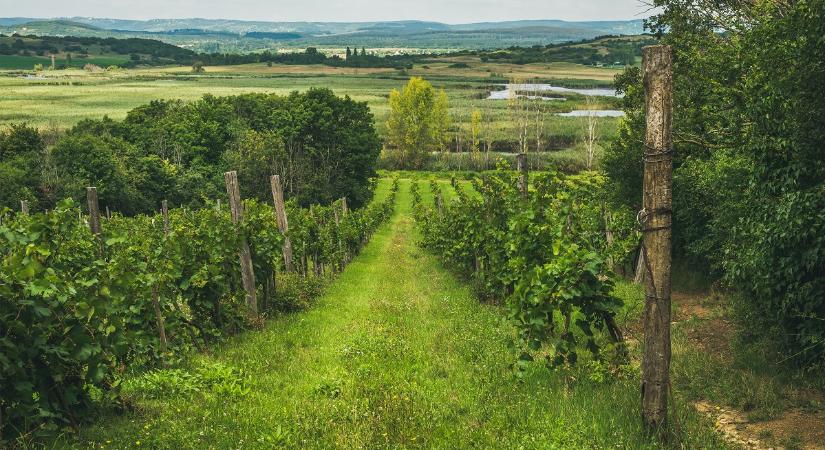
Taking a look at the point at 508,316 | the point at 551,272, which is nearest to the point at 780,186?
the point at 551,272

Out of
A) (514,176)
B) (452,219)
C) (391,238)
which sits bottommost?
(391,238)

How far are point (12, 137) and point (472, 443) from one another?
239 feet

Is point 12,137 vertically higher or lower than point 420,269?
higher

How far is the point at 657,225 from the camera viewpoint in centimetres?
668

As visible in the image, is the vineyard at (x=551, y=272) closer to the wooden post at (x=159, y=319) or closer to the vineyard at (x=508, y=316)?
the vineyard at (x=508, y=316)

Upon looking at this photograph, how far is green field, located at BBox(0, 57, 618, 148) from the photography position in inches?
4365

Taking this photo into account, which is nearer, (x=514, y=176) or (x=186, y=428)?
(x=186, y=428)

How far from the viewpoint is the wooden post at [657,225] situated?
6520mm

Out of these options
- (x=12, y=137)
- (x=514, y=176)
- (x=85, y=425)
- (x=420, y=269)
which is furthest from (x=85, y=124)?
(x=85, y=425)

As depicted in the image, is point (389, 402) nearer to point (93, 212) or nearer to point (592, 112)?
point (93, 212)

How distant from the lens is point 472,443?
6.95m

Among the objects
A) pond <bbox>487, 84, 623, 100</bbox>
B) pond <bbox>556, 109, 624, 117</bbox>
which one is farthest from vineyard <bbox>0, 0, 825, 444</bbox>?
pond <bbox>487, 84, 623, 100</bbox>

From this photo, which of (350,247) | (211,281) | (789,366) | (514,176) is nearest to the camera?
(789,366)

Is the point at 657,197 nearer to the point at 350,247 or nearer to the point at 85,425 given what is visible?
the point at 85,425
